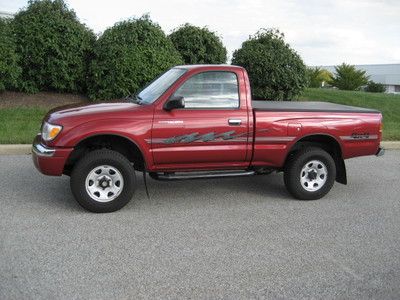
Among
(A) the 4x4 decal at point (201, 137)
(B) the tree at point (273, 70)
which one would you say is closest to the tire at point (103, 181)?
(A) the 4x4 decal at point (201, 137)

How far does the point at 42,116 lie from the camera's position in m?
12.0

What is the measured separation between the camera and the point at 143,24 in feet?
43.9

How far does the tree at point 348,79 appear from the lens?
34.8 metres

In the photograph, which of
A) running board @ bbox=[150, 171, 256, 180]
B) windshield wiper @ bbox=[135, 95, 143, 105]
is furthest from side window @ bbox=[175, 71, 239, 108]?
running board @ bbox=[150, 171, 256, 180]

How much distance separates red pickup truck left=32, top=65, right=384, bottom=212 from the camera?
19.4ft

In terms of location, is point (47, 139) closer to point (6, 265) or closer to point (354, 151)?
point (6, 265)

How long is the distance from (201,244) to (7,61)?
906cm

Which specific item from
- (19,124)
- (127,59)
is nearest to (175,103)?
(19,124)

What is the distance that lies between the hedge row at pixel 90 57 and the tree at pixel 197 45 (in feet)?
1.12

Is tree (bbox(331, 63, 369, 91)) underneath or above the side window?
above

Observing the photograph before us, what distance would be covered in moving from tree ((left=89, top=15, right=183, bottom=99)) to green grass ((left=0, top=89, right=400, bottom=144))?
61.6 inches

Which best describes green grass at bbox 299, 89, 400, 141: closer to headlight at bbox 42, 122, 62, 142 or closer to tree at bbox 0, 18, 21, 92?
tree at bbox 0, 18, 21, 92

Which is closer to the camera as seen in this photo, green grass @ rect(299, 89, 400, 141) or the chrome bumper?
the chrome bumper

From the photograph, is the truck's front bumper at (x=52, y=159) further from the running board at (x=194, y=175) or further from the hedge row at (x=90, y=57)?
the hedge row at (x=90, y=57)
